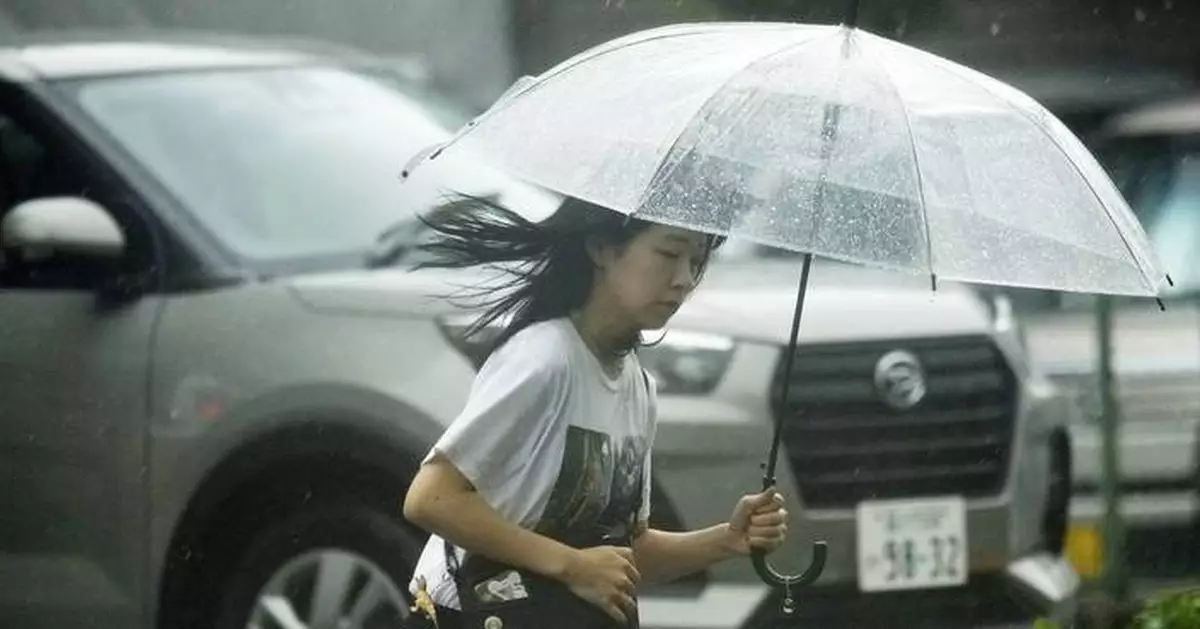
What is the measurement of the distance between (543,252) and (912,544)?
2112 millimetres

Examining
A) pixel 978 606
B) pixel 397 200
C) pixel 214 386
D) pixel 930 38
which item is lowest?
pixel 978 606

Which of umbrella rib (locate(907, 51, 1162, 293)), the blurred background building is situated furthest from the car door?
umbrella rib (locate(907, 51, 1162, 293))

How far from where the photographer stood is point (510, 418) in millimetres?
4445

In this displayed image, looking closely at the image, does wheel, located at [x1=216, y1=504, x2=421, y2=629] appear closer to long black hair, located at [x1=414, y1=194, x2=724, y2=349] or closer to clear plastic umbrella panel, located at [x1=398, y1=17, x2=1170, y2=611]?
long black hair, located at [x1=414, y1=194, x2=724, y2=349]

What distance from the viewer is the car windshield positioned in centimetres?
618

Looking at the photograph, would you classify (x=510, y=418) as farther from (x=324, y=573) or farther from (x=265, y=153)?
(x=265, y=153)

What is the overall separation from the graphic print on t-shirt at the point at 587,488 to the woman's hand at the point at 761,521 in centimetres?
22

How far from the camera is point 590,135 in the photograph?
4.33 m

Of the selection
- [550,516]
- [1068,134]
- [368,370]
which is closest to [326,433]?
[368,370]

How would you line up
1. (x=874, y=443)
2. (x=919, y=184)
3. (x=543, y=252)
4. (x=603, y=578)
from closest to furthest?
(x=919, y=184) < (x=603, y=578) < (x=543, y=252) < (x=874, y=443)

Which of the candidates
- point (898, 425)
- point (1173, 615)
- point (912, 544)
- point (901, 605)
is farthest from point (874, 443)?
point (1173, 615)

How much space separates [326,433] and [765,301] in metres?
1.08

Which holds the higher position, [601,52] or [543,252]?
[601,52]

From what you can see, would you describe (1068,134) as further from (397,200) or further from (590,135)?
(397,200)
